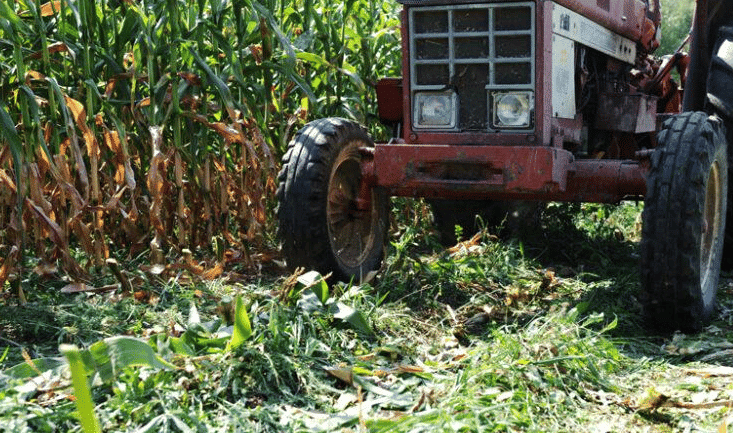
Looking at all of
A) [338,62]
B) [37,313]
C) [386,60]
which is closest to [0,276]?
[37,313]

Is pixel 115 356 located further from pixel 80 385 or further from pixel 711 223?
pixel 711 223

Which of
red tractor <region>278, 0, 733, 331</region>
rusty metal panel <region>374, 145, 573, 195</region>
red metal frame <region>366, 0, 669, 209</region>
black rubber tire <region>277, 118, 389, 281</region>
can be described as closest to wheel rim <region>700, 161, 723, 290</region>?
red tractor <region>278, 0, 733, 331</region>

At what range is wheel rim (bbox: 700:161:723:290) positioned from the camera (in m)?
4.58

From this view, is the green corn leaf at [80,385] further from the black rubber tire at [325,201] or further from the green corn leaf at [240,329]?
the black rubber tire at [325,201]

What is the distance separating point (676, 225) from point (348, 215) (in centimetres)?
172

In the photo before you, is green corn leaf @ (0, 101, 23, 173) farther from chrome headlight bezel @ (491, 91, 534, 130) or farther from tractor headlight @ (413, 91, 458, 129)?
chrome headlight bezel @ (491, 91, 534, 130)

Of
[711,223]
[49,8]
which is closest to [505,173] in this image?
[711,223]

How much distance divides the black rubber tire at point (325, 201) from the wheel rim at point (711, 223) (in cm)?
161

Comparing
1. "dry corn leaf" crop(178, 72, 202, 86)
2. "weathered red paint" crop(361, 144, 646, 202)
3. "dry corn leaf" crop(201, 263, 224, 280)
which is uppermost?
"dry corn leaf" crop(178, 72, 202, 86)

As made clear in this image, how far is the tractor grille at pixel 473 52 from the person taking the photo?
4699 millimetres

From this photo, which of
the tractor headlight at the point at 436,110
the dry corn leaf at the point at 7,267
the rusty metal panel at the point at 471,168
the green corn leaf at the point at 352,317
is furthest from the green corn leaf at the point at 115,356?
the tractor headlight at the point at 436,110

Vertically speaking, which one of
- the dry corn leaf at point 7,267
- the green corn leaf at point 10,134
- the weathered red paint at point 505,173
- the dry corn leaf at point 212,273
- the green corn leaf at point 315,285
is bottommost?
the dry corn leaf at point 212,273

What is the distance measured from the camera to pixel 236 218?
573 cm

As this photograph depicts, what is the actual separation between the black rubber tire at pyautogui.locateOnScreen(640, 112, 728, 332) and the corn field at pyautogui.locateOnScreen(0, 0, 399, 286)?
2.01 metres
